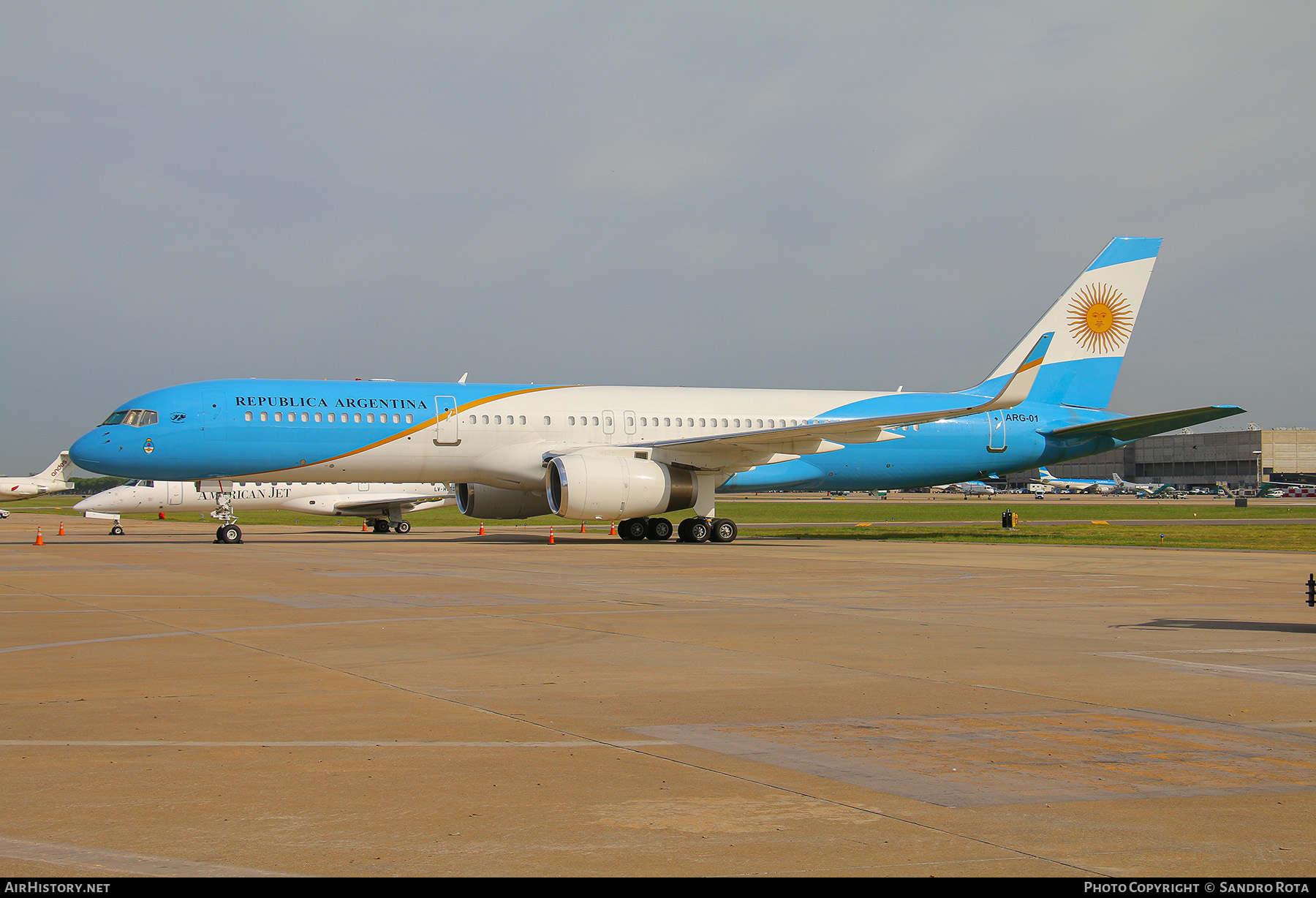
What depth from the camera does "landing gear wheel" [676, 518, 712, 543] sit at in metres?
31.1

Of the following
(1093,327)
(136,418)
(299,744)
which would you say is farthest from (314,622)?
(1093,327)

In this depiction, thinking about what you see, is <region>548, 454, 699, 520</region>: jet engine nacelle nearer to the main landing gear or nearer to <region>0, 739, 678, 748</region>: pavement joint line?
the main landing gear

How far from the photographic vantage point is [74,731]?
6730mm

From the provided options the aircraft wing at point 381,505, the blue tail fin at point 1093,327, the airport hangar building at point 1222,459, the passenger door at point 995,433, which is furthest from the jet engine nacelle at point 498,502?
the airport hangar building at point 1222,459

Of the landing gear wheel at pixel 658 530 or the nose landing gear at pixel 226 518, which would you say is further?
the landing gear wheel at pixel 658 530

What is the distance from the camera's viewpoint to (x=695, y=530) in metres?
31.2

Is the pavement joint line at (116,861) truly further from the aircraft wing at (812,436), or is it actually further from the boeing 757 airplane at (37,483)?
the boeing 757 airplane at (37,483)

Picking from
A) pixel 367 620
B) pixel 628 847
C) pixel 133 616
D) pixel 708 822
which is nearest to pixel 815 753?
pixel 708 822

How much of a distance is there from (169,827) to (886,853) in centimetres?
293

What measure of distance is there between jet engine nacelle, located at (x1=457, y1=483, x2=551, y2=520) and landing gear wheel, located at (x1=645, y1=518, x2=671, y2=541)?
9.89 ft

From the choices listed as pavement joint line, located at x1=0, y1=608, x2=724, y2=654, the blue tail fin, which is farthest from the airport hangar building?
pavement joint line, located at x1=0, y1=608, x2=724, y2=654

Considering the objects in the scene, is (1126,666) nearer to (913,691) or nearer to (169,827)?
(913,691)

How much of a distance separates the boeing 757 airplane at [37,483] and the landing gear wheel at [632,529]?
54854mm

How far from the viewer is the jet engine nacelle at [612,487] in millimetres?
28438
